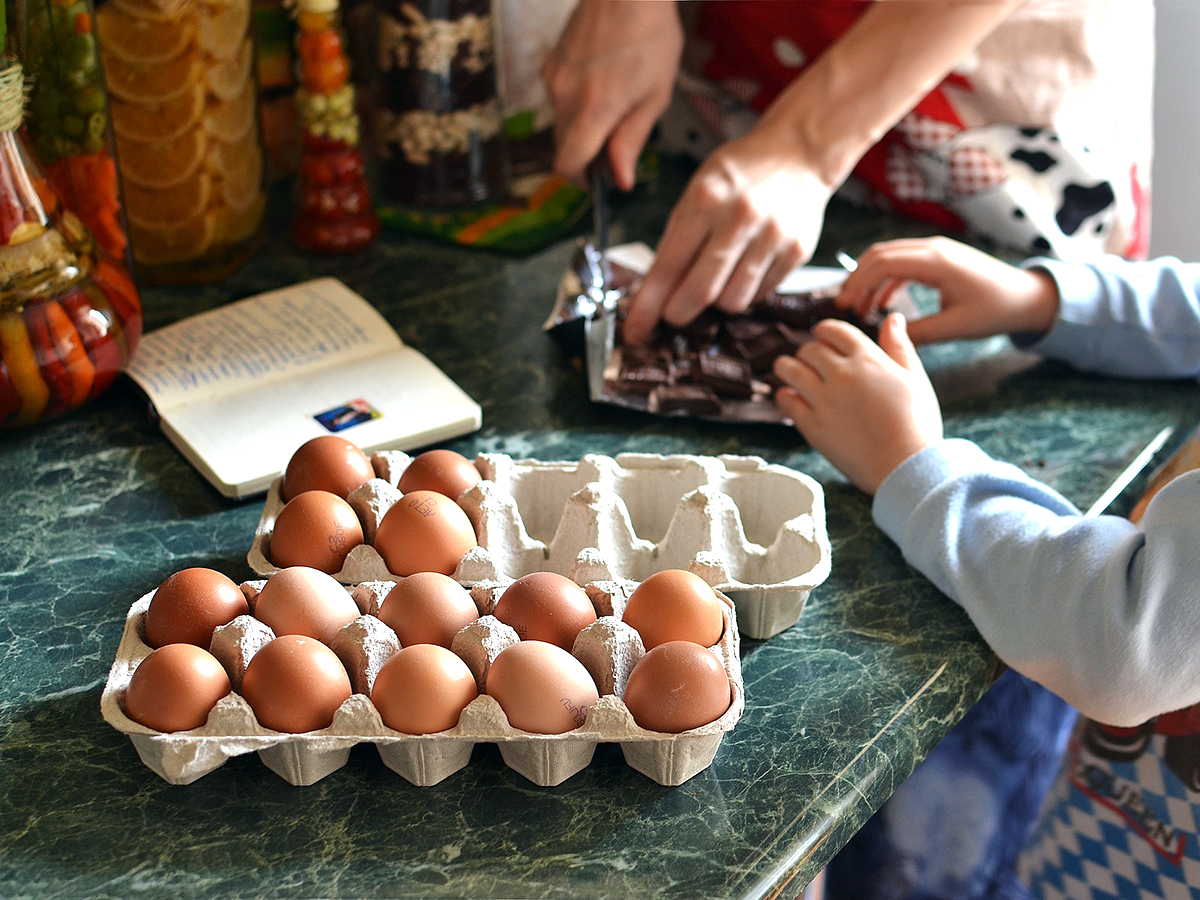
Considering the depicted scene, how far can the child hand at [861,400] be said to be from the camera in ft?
3.50

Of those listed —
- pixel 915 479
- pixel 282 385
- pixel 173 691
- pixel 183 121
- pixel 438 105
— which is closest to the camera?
pixel 173 691

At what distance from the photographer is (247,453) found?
43.8 inches

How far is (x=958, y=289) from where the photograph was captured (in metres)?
1.32

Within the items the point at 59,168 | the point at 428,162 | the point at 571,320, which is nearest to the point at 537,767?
the point at 571,320

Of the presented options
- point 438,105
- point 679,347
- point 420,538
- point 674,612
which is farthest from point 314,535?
point 438,105

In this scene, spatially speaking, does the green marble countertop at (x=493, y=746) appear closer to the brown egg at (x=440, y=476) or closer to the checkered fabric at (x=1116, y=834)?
the brown egg at (x=440, y=476)

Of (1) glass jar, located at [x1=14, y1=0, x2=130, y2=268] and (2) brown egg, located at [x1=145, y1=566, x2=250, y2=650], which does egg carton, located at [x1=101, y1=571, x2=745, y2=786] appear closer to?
(2) brown egg, located at [x1=145, y1=566, x2=250, y2=650]

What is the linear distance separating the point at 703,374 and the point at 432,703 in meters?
0.59

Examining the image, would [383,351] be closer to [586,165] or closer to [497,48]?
[586,165]

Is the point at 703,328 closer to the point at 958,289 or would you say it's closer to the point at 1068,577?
the point at 958,289

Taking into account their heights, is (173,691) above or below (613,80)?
below

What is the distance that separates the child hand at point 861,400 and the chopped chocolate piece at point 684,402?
0.07m

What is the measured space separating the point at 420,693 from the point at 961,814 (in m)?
0.63

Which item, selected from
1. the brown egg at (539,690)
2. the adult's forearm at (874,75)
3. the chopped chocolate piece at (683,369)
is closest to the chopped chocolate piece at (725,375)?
the chopped chocolate piece at (683,369)
